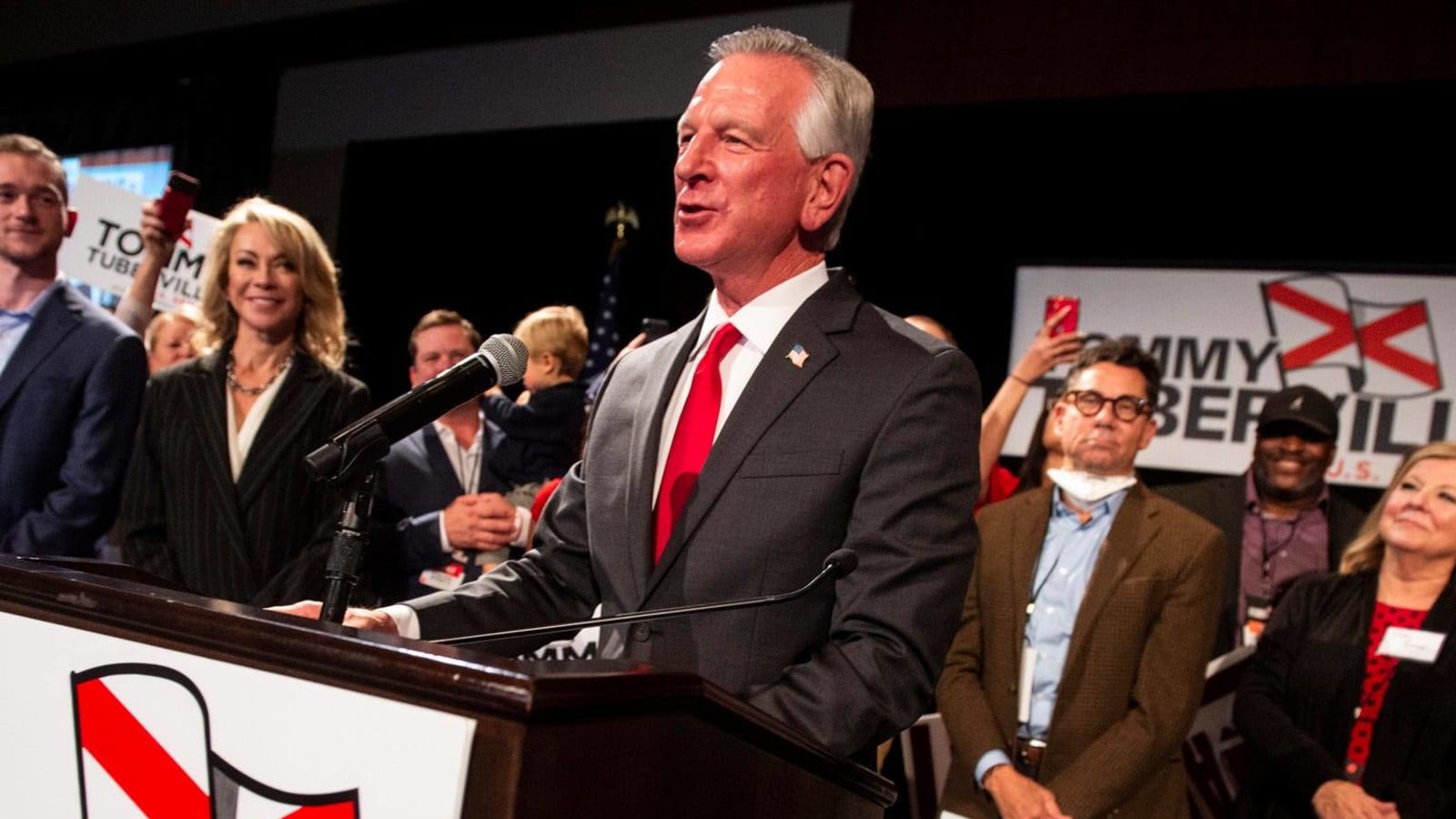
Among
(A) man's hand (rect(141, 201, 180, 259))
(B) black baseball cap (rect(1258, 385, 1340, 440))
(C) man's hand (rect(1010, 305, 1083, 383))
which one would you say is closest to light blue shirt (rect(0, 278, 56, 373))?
(A) man's hand (rect(141, 201, 180, 259))

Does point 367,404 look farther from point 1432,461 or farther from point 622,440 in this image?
point 1432,461

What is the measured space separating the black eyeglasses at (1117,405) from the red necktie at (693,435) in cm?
184

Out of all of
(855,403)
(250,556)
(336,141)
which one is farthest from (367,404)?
(336,141)

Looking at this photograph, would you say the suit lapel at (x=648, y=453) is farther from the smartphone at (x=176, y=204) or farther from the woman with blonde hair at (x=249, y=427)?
the smartphone at (x=176, y=204)

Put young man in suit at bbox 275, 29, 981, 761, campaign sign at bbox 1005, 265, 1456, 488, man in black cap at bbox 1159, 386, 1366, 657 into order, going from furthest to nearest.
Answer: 1. campaign sign at bbox 1005, 265, 1456, 488
2. man in black cap at bbox 1159, 386, 1366, 657
3. young man in suit at bbox 275, 29, 981, 761

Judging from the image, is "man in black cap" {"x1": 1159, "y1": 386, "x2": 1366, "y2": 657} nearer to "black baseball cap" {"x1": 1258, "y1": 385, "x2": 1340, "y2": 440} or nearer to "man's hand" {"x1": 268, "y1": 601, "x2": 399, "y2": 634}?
"black baseball cap" {"x1": 1258, "y1": 385, "x2": 1340, "y2": 440}

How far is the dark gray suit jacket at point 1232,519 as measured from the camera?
13.2 feet

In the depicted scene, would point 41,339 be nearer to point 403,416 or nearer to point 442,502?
point 442,502

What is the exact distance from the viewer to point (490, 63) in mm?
7801

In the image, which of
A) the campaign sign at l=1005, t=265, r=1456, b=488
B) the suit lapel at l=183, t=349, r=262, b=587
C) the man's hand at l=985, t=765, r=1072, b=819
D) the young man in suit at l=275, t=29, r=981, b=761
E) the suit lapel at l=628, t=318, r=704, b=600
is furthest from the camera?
the campaign sign at l=1005, t=265, r=1456, b=488

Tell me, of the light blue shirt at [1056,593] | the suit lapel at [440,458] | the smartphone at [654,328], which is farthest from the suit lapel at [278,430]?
the light blue shirt at [1056,593]

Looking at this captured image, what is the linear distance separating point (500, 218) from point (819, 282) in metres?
6.23

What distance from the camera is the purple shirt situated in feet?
13.4

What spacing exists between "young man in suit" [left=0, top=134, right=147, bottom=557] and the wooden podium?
6.50 ft
